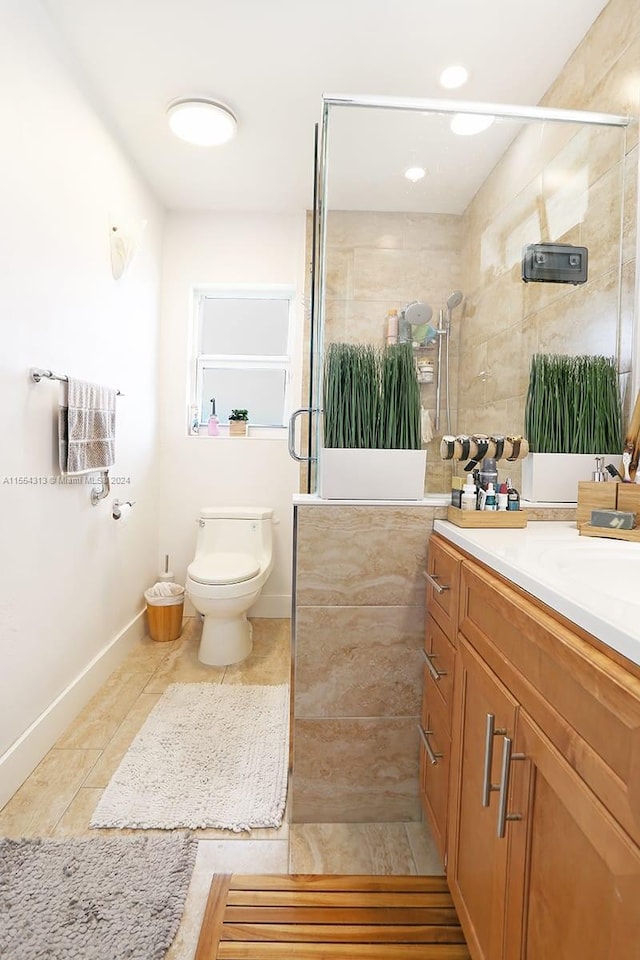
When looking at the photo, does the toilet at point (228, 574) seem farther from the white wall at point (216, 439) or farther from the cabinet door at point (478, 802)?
the cabinet door at point (478, 802)

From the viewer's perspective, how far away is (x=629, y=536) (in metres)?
1.22

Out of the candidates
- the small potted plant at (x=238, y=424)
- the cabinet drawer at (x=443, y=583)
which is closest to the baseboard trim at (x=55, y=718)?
the small potted plant at (x=238, y=424)

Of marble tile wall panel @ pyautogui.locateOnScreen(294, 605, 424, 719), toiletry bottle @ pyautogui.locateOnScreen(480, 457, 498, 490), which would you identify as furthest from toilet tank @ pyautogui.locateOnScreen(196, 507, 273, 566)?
toiletry bottle @ pyautogui.locateOnScreen(480, 457, 498, 490)

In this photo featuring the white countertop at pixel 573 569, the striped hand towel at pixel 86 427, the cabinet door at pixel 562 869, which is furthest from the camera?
the striped hand towel at pixel 86 427

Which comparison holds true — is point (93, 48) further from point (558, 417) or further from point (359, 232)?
point (558, 417)

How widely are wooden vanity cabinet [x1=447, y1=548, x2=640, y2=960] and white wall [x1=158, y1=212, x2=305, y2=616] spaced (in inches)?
83.9

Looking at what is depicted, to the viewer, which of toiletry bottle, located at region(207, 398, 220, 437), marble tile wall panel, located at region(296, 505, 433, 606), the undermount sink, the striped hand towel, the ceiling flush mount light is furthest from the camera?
toiletry bottle, located at region(207, 398, 220, 437)

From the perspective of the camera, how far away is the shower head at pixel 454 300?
5.54ft

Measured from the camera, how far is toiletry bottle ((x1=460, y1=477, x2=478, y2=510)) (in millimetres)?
1378

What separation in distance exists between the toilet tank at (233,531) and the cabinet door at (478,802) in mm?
1924

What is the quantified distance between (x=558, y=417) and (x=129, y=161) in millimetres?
2371

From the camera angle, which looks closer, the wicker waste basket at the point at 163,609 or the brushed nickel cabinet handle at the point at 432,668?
the brushed nickel cabinet handle at the point at 432,668

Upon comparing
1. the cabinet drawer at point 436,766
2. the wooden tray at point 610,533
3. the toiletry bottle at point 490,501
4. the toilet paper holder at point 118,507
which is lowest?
the cabinet drawer at point 436,766

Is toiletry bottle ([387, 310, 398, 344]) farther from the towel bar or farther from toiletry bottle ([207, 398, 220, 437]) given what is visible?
toiletry bottle ([207, 398, 220, 437])
